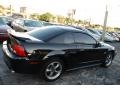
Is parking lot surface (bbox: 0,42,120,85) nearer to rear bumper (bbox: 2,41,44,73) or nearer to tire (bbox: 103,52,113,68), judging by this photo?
tire (bbox: 103,52,113,68)

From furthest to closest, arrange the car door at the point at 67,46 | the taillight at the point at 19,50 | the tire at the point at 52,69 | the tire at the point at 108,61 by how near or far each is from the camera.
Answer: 1. the tire at the point at 108,61
2. the car door at the point at 67,46
3. the tire at the point at 52,69
4. the taillight at the point at 19,50

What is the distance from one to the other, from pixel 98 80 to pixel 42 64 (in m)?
1.88

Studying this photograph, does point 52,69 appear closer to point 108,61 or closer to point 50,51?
point 50,51

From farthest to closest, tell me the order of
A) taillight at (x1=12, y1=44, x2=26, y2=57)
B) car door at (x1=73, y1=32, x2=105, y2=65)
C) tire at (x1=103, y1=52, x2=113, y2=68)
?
tire at (x1=103, y1=52, x2=113, y2=68)
car door at (x1=73, y1=32, x2=105, y2=65)
taillight at (x1=12, y1=44, x2=26, y2=57)

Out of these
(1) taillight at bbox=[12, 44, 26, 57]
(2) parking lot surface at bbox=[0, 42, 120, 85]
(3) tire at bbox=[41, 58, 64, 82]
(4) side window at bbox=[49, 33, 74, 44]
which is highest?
(4) side window at bbox=[49, 33, 74, 44]

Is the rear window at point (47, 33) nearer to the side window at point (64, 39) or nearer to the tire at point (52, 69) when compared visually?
the side window at point (64, 39)

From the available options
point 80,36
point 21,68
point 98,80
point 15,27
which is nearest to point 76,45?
point 80,36

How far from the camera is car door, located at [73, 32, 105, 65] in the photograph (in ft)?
18.6

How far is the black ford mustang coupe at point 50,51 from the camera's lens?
15.0ft

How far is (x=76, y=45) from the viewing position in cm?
555

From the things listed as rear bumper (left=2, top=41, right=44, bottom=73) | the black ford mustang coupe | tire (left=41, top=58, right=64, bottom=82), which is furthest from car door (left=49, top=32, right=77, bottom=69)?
rear bumper (left=2, top=41, right=44, bottom=73)

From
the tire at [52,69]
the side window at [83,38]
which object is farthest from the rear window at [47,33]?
the tire at [52,69]

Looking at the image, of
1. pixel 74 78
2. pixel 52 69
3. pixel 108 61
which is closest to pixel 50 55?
pixel 52 69

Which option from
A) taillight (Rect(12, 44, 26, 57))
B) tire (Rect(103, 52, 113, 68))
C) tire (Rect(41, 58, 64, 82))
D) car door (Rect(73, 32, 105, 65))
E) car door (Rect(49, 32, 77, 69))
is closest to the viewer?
taillight (Rect(12, 44, 26, 57))
